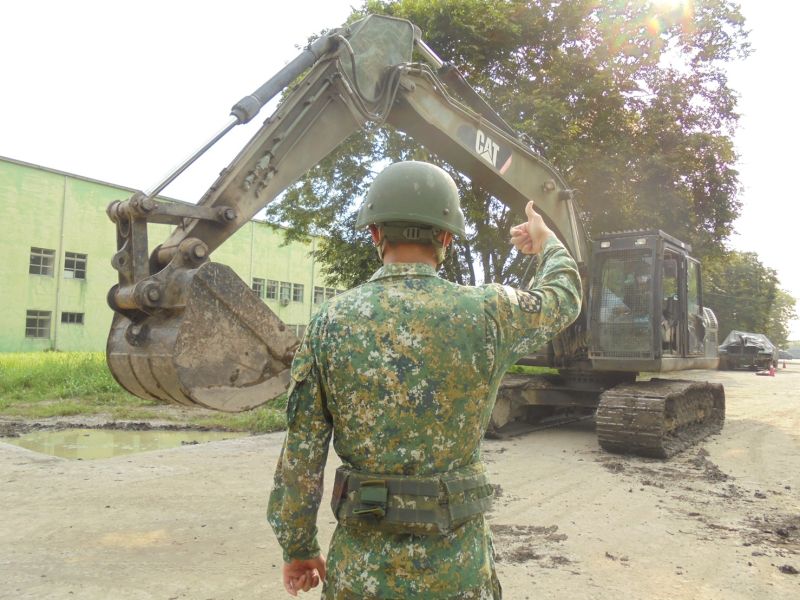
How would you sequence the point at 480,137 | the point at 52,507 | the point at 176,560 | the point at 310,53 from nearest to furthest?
the point at 176,560
the point at 310,53
the point at 52,507
the point at 480,137

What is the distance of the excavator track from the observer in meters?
8.10

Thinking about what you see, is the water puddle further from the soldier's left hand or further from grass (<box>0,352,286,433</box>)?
the soldier's left hand

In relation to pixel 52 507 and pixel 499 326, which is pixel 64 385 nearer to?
pixel 52 507

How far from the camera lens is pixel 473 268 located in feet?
55.5

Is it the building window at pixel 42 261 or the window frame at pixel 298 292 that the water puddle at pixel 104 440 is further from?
the window frame at pixel 298 292

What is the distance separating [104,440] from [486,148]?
6634mm

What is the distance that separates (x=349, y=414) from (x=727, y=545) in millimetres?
4171

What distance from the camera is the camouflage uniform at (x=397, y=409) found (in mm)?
1932

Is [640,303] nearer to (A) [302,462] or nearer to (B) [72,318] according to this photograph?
(A) [302,462]

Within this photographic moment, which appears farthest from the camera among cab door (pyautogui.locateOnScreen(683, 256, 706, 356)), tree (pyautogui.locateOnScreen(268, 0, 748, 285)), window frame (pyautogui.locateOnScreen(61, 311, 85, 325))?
window frame (pyautogui.locateOnScreen(61, 311, 85, 325))

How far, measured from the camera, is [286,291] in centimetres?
4241

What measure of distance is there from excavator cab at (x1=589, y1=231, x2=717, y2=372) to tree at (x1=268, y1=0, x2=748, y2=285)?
16.9 ft

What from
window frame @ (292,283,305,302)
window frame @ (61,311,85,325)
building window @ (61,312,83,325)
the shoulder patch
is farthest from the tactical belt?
window frame @ (292,283,305,302)

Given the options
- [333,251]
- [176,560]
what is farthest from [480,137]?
[333,251]
